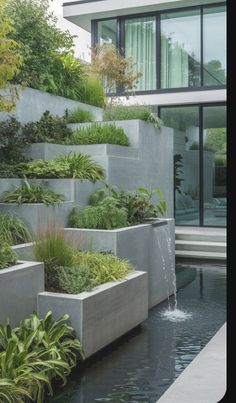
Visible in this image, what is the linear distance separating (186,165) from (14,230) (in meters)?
9.06

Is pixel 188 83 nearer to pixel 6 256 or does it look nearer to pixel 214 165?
pixel 214 165

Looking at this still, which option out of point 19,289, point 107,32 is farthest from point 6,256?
point 107,32

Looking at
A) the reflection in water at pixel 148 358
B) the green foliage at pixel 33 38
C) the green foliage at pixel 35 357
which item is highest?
the green foliage at pixel 33 38

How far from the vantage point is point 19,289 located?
15.4ft

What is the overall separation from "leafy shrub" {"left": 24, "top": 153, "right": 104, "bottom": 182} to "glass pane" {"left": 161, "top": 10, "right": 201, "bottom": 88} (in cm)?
717

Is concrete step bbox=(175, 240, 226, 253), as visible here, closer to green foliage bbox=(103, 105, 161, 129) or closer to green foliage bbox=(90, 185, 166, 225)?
green foliage bbox=(103, 105, 161, 129)

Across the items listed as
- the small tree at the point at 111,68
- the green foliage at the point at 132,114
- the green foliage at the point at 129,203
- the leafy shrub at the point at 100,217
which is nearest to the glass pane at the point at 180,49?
the small tree at the point at 111,68

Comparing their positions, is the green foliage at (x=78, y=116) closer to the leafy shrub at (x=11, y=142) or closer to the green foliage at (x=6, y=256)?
the leafy shrub at (x=11, y=142)

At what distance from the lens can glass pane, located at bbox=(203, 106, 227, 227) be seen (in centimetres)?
1396

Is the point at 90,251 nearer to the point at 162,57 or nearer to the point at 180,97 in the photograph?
the point at 180,97

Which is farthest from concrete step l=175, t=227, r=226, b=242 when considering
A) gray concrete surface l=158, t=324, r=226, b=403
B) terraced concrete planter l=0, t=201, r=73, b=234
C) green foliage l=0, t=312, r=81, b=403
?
green foliage l=0, t=312, r=81, b=403

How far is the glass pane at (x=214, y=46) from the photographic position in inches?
551

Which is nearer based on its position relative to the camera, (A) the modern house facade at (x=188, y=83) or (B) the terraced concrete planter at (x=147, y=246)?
(B) the terraced concrete planter at (x=147, y=246)

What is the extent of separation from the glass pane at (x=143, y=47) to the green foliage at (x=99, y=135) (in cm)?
590
